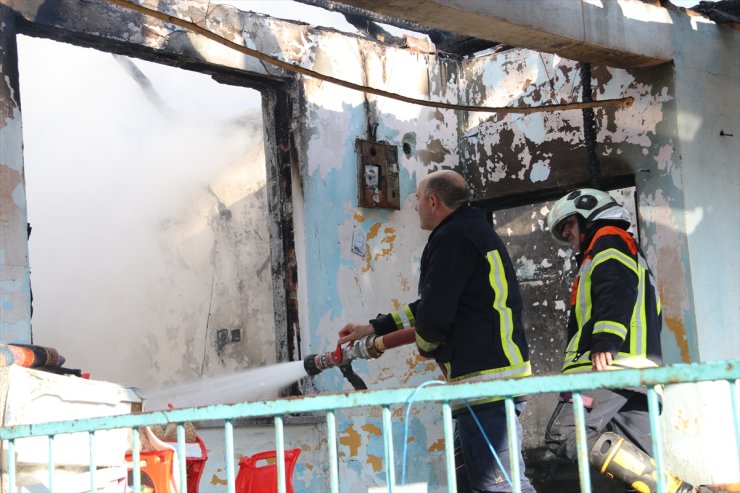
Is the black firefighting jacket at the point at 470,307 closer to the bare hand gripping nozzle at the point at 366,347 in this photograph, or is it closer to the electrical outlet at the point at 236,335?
the bare hand gripping nozzle at the point at 366,347

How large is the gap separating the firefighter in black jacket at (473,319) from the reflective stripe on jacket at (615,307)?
43 centimetres

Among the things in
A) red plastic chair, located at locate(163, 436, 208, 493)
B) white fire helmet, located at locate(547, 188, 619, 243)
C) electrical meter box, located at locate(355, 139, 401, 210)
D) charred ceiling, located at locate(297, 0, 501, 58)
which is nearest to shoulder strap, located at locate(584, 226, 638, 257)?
white fire helmet, located at locate(547, 188, 619, 243)

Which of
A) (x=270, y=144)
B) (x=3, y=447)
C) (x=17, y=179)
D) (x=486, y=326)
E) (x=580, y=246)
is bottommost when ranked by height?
(x=3, y=447)

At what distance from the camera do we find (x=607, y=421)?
4234mm

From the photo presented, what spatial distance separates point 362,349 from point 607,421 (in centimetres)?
126

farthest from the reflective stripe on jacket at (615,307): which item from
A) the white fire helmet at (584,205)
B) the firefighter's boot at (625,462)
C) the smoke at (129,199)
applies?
the smoke at (129,199)

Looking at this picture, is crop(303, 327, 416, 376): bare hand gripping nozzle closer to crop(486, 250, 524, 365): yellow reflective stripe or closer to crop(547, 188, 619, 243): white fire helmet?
crop(486, 250, 524, 365): yellow reflective stripe

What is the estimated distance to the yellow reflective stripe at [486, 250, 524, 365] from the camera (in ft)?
13.1

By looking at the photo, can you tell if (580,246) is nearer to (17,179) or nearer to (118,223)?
(17,179)

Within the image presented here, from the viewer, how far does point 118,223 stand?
394 inches

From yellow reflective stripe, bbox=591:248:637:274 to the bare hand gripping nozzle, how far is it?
3.20 feet

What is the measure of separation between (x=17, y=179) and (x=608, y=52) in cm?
364

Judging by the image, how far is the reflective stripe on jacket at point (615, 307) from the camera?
4168 millimetres

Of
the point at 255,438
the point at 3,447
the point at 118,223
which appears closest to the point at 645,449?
the point at 255,438
